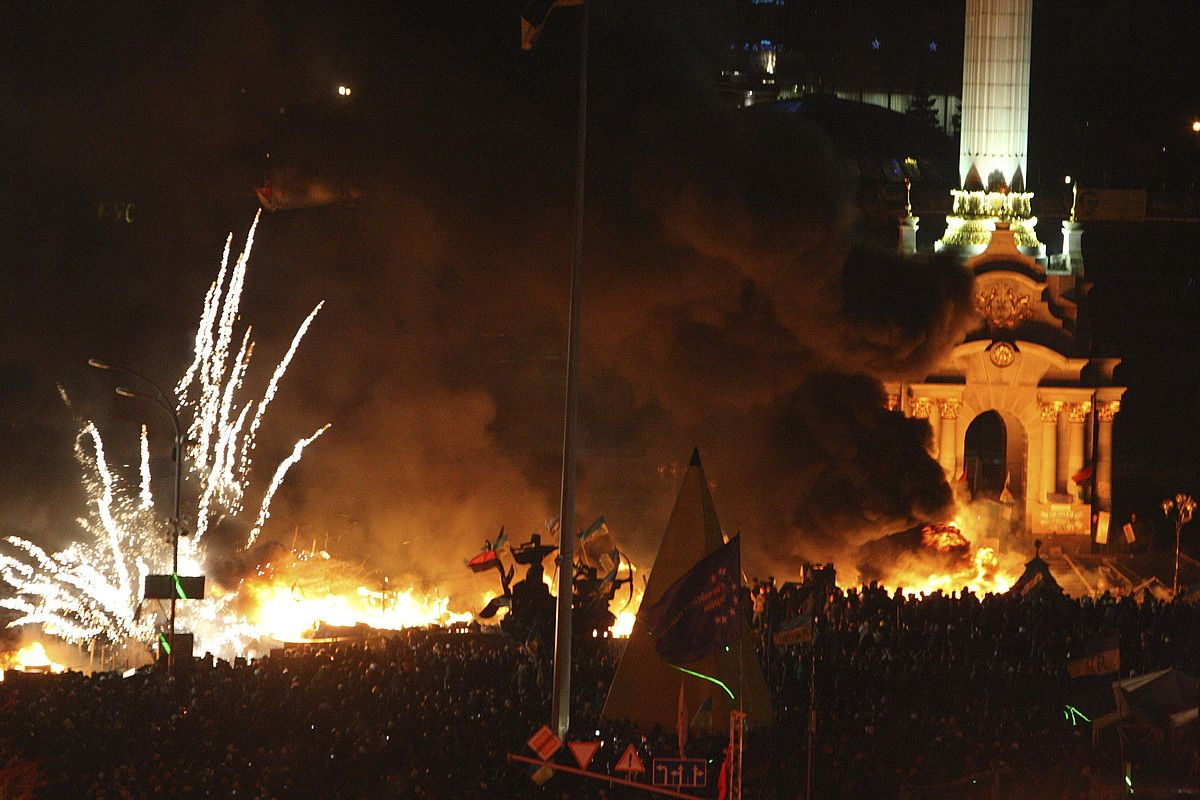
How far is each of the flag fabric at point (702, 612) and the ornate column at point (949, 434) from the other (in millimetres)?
27259

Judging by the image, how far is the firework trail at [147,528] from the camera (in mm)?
33438

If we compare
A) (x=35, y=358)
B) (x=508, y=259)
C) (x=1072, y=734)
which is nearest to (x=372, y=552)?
(x=508, y=259)

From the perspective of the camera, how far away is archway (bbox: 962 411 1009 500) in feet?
157

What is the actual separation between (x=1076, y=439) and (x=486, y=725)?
30.2 meters

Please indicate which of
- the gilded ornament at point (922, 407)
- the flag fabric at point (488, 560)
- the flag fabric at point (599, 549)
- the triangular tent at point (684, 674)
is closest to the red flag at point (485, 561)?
the flag fabric at point (488, 560)

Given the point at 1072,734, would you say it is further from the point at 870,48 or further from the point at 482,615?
the point at 870,48

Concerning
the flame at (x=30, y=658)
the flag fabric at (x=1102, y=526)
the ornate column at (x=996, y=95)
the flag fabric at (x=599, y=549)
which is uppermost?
the ornate column at (x=996, y=95)

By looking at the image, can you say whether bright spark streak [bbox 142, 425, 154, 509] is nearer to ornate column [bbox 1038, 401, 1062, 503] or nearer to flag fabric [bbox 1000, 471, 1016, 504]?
flag fabric [bbox 1000, 471, 1016, 504]

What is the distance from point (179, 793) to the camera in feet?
60.2

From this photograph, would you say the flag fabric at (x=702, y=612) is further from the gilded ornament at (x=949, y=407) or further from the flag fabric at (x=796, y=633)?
the gilded ornament at (x=949, y=407)

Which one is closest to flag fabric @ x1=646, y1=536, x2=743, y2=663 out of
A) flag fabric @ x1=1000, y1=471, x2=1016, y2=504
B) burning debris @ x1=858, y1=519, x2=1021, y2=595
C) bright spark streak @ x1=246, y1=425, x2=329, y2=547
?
bright spark streak @ x1=246, y1=425, x2=329, y2=547

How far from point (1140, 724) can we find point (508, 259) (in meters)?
23.0

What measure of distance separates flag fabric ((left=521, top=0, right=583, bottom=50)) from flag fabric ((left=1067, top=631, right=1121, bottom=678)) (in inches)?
457

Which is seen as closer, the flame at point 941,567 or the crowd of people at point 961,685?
the crowd of people at point 961,685
